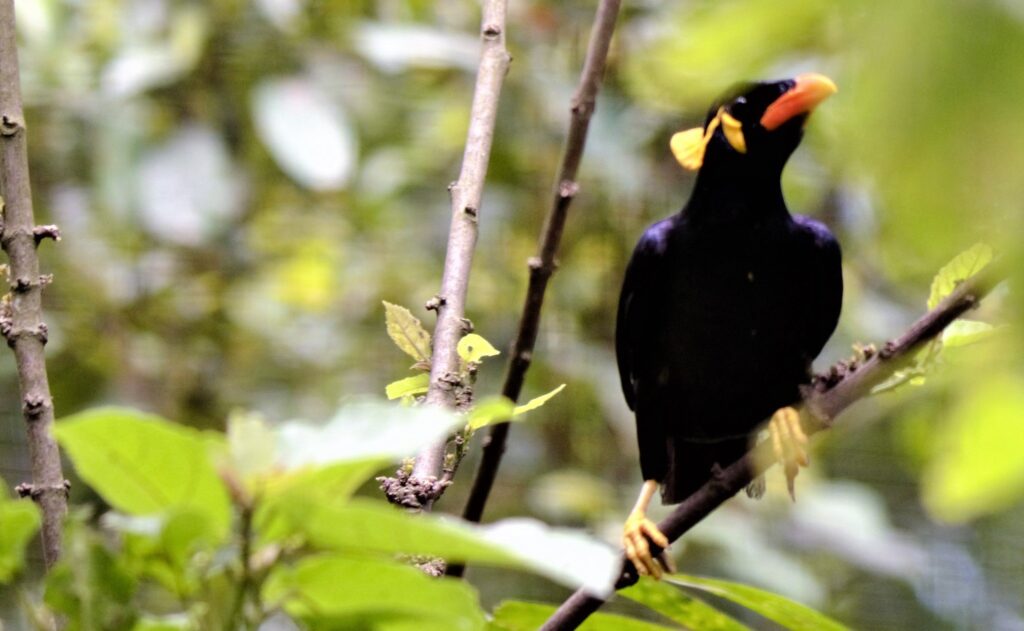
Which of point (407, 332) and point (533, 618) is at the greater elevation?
point (407, 332)

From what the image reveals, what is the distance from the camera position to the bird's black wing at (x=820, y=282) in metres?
2.08

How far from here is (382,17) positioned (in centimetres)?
380

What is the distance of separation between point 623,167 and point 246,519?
3058 millimetres

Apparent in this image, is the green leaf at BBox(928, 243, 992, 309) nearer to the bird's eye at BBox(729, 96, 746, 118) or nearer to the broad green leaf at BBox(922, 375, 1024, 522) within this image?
the broad green leaf at BBox(922, 375, 1024, 522)

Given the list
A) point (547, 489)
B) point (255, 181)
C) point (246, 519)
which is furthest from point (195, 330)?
point (246, 519)

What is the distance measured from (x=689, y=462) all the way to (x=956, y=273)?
1.16 meters

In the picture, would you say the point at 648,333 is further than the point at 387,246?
No

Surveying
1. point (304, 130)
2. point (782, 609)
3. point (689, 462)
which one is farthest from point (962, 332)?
point (304, 130)

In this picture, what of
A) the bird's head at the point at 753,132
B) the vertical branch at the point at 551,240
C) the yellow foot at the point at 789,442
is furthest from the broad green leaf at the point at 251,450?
the bird's head at the point at 753,132

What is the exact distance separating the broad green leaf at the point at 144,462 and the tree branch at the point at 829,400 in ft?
1.52

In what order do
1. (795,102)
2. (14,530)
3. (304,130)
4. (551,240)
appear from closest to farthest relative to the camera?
(14,530)
(551,240)
(795,102)
(304,130)

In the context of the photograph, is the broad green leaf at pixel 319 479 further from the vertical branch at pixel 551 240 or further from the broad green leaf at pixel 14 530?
the vertical branch at pixel 551 240

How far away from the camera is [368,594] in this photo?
0.66 meters

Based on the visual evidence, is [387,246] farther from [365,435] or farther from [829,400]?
[365,435]
